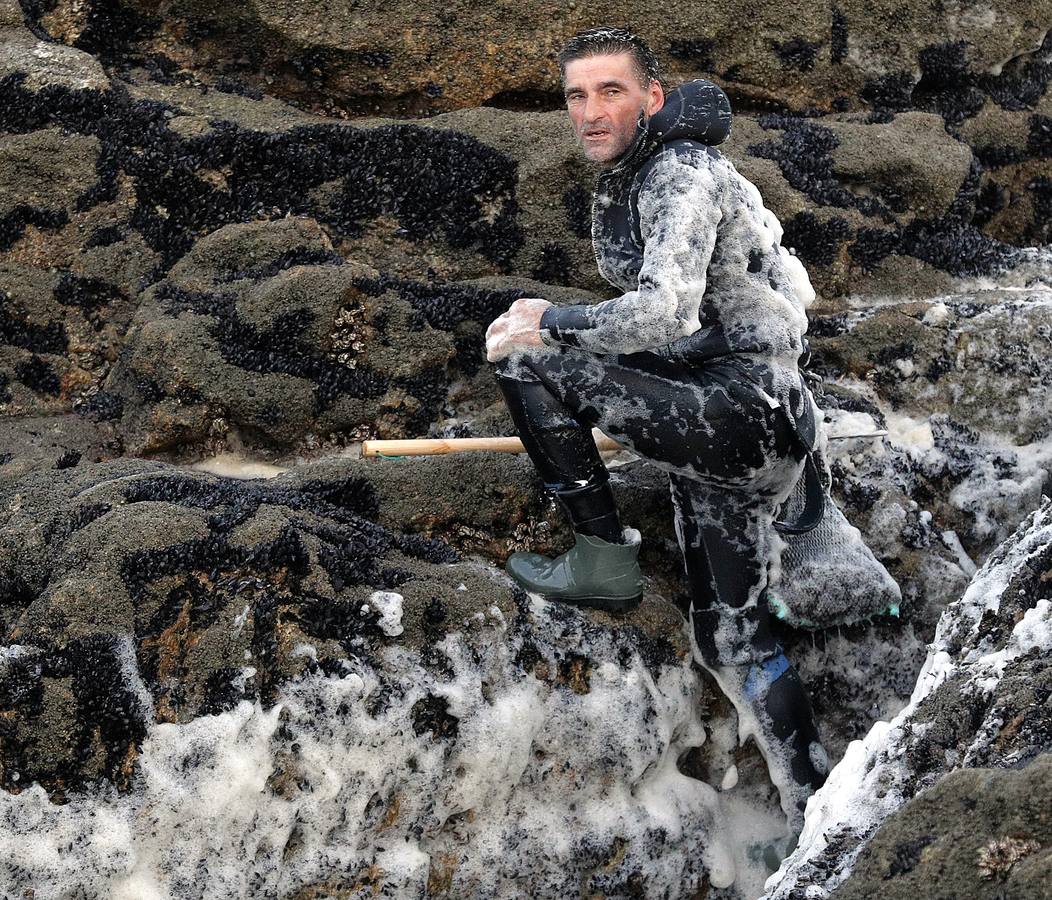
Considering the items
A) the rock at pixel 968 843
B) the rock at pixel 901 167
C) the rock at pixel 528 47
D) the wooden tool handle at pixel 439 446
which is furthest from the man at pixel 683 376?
the rock at pixel 528 47

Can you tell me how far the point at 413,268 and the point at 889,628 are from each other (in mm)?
2349

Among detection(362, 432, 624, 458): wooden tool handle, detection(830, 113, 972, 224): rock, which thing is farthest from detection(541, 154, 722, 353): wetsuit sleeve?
detection(830, 113, 972, 224): rock

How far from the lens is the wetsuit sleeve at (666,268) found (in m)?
3.85

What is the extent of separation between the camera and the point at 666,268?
12.6 ft

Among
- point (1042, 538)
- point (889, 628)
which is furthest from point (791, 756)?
point (1042, 538)

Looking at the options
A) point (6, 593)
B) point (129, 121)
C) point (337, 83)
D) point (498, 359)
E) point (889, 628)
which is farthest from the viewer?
point (337, 83)

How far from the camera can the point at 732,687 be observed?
4406mm

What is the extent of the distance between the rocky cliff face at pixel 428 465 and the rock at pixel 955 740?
12 mm

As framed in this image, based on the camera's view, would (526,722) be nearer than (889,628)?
Yes

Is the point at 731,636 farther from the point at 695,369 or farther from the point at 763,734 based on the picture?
the point at 695,369

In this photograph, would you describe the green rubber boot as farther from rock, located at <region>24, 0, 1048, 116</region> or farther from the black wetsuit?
rock, located at <region>24, 0, 1048, 116</region>

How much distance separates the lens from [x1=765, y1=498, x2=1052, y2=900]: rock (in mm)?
3029

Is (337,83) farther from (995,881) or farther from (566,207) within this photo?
(995,881)

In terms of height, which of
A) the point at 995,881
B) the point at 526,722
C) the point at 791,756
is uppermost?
the point at 995,881
